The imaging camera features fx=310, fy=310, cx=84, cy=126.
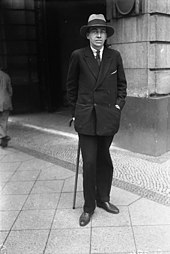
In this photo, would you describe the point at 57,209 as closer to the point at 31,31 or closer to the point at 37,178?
the point at 37,178

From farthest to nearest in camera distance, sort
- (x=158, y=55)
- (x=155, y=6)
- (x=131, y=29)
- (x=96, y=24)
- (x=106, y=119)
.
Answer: (x=131, y=29)
(x=158, y=55)
(x=155, y=6)
(x=106, y=119)
(x=96, y=24)

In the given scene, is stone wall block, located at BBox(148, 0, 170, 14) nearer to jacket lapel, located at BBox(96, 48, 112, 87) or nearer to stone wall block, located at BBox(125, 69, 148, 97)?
stone wall block, located at BBox(125, 69, 148, 97)

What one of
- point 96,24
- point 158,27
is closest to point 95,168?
point 96,24

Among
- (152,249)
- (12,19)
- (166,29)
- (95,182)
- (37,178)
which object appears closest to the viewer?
(152,249)

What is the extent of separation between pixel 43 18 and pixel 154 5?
547 cm

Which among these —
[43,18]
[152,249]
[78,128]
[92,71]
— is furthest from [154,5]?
[43,18]

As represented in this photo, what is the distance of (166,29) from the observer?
535cm

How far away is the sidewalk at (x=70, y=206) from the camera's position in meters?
3.11

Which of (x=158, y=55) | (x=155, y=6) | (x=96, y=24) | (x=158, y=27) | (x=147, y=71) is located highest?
(x=155, y=6)

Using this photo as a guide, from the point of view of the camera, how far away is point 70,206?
3.93 metres

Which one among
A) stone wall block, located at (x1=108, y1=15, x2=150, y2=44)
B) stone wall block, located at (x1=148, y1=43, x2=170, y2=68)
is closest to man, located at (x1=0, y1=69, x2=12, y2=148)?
stone wall block, located at (x1=108, y1=15, x2=150, y2=44)

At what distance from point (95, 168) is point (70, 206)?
2.52 ft

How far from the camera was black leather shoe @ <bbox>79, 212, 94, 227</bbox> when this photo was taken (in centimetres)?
346

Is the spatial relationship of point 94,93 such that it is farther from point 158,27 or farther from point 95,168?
point 158,27
